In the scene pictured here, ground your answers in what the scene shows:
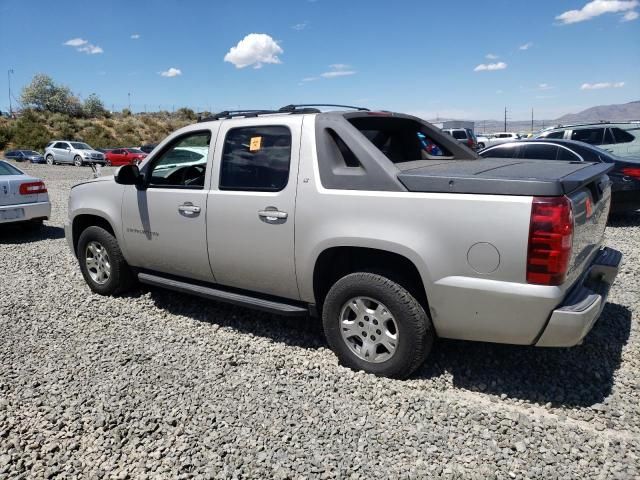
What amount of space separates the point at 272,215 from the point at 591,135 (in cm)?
1213

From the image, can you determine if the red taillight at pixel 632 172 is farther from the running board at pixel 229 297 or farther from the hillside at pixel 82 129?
the hillside at pixel 82 129

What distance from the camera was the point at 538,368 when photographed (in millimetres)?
3701

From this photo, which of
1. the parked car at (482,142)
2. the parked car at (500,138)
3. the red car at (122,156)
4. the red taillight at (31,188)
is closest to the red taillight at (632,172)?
the red taillight at (31,188)

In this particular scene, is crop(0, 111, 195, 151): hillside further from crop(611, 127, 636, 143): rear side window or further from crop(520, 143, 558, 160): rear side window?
crop(520, 143, 558, 160): rear side window

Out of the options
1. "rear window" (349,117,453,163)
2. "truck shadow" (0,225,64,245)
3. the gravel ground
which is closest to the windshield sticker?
"rear window" (349,117,453,163)

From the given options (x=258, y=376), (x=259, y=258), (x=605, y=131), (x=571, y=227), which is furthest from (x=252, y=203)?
(x=605, y=131)

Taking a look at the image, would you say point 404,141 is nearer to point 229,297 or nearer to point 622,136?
point 229,297

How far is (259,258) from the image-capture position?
157 inches

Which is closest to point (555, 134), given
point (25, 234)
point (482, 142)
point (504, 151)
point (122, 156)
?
point (504, 151)

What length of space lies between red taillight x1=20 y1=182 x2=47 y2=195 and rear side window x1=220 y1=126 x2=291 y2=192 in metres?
6.34

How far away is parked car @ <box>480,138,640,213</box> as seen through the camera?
8.60 metres

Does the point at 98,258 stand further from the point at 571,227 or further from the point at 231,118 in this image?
the point at 571,227

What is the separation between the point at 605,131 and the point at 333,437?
13.1 m

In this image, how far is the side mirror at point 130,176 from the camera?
4727 mm
